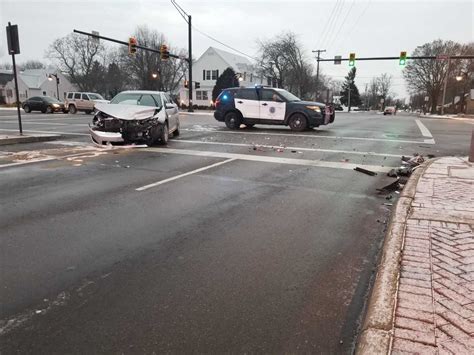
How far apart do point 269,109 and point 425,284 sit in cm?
1501

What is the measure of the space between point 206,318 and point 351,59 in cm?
3617

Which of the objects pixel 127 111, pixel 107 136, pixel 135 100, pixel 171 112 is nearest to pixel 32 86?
pixel 171 112

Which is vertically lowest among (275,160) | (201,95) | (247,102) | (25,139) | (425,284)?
(425,284)

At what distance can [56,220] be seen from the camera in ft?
16.4

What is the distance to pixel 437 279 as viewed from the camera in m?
3.19

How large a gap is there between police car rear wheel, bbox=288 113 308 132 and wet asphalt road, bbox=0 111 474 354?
9273 millimetres

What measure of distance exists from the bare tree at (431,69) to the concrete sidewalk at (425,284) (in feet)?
244

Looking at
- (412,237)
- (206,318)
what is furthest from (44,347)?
(412,237)

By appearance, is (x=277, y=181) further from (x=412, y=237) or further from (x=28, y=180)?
(x=28, y=180)

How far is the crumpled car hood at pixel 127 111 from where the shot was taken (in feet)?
36.7

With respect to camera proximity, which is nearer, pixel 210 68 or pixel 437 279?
pixel 437 279

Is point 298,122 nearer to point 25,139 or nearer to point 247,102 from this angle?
point 247,102

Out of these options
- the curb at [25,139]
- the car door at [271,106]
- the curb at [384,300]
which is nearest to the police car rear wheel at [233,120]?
the car door at [271,106]

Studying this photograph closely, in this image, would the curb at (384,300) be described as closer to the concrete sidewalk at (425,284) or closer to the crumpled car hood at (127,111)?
the concrete sidewalk at (425,284)
